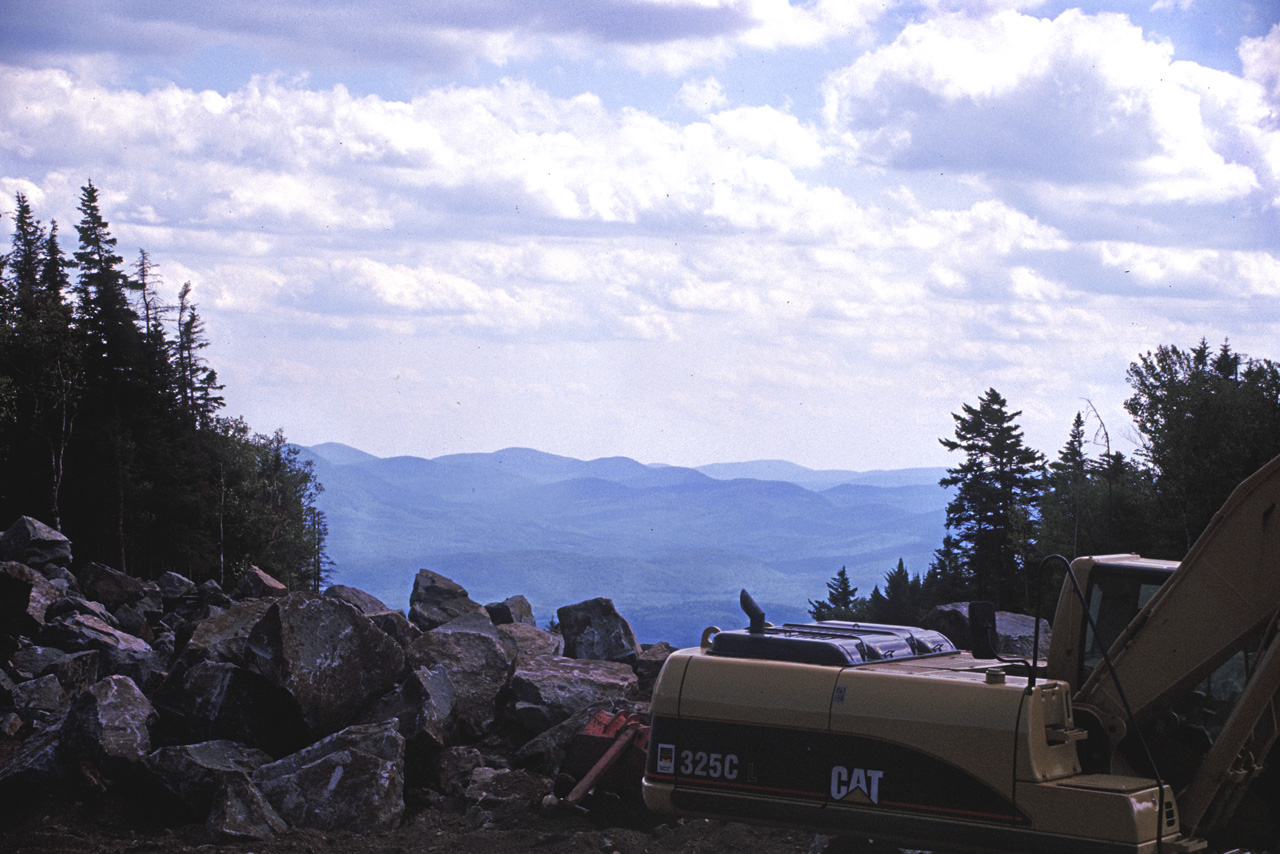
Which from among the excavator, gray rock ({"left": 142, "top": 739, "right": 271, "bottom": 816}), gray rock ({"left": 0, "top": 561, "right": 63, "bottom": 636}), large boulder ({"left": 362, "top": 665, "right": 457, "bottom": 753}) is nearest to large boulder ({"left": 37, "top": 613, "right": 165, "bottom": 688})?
gray rock ({"left": 0, "top": 561, "right": 63, "bottom": 636})

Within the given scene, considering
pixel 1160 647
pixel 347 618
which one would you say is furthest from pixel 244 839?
pixel 1160 647

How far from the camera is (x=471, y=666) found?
47.8ft

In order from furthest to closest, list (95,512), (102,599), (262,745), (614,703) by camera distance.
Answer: (95,512)
(102,599)
(614,703)
(262,745)

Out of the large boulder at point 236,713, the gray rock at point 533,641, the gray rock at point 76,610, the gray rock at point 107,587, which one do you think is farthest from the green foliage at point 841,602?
the large boulder at point 236,713

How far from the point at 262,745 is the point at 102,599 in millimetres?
11758

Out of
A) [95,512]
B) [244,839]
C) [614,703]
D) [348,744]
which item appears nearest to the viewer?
[244,839]

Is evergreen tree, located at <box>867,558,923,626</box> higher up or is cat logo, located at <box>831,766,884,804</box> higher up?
cat logo, located at <box>831,766,884,804</box>

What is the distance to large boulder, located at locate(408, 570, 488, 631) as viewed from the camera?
74.9 ft

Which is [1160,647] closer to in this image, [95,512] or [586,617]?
[586,617]

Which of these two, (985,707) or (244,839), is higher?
(985,707)

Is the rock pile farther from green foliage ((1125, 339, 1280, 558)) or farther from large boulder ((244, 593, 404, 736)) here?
green foliage ((1125, 339, 1280, 558))

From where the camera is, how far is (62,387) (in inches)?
1992

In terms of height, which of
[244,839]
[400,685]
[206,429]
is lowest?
[244,839]

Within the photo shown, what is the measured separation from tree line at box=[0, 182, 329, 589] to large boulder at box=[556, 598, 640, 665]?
35025 mm
